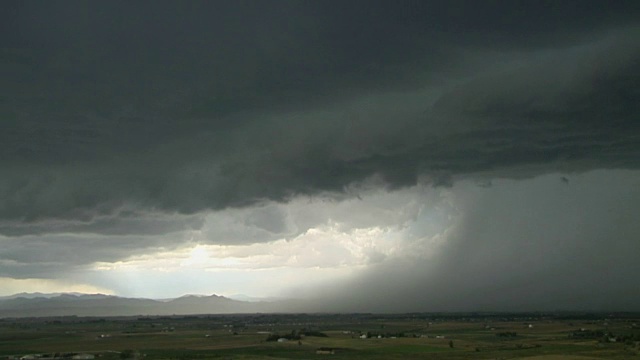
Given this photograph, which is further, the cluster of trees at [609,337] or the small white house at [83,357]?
the cluster of trees at [609,337]

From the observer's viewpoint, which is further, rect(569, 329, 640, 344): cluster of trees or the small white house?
rect(569, 329, 640, 344): cluster of trees

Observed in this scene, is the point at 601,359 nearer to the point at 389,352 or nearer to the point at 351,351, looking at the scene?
the point at 389,352

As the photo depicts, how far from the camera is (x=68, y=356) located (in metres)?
105

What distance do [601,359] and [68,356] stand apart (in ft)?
273

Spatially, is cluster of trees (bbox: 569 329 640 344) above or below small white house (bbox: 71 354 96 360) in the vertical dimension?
above

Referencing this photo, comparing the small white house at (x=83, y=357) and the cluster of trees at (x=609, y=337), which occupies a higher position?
the cluster of trees at (x=609, y=337)

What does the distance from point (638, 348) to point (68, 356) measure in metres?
95.3

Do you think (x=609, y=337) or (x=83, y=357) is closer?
(x=83, y=357)

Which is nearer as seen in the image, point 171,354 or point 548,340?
point 171,354

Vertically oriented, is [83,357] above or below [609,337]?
below

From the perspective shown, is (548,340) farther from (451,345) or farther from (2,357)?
(2,357)

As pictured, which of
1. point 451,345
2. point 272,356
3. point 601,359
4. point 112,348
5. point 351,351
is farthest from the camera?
point 112,348

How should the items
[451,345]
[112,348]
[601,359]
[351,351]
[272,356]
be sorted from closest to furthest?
1. [601,359]
2. [272,356]
3. [351,351]
4. [451,345]
5. [112,348]

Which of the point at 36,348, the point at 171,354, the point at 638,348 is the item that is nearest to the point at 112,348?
the point at 36,348
